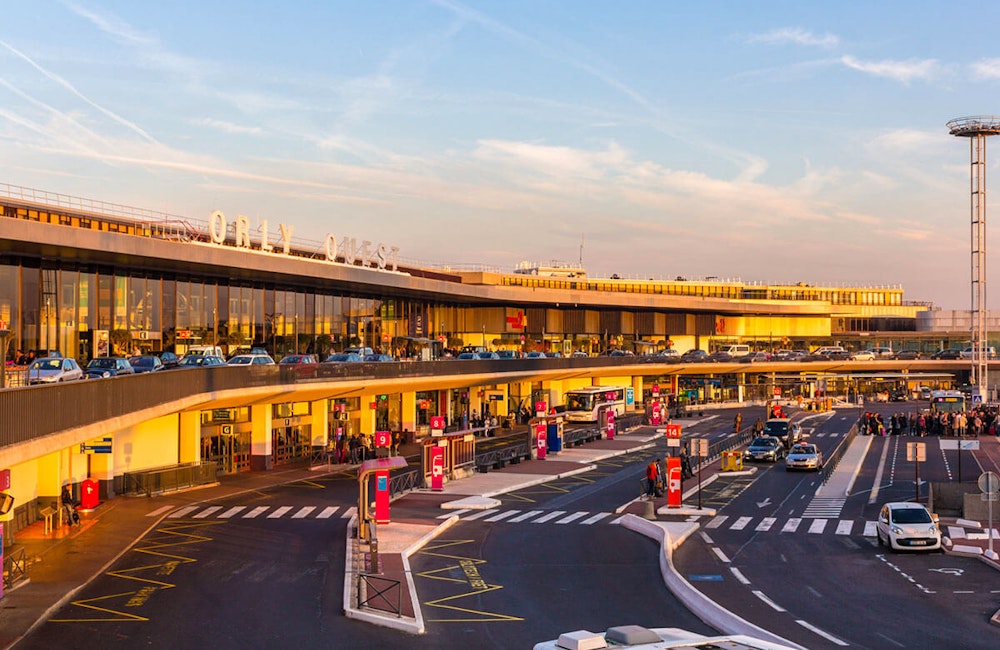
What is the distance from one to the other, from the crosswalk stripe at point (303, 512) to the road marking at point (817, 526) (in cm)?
1912

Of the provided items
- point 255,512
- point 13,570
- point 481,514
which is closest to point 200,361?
point 255,512

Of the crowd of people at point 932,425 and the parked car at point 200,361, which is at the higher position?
the parked car at point 200,361

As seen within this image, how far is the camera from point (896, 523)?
33188 millimetres

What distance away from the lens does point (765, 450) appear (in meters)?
61.8

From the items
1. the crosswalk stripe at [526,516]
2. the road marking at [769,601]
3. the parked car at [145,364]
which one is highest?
the parked car at [145,364]

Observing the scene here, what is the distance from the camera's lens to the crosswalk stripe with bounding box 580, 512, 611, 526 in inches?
1561

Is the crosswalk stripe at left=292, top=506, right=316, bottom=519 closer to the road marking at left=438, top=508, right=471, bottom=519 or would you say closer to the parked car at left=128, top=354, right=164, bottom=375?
the road marking at left=438, top=508, right=471, bottom=519

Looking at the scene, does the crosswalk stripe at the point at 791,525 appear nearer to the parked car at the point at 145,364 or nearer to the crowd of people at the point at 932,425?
the parked car at the point at 145,364

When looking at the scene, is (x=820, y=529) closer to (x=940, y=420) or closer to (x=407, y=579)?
(x=407, y=579)

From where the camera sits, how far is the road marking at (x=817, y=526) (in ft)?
122

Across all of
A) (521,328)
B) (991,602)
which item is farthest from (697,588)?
(521,328)

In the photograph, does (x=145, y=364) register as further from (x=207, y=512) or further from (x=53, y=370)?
(x=53, y=370)

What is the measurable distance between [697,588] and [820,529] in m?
12.6

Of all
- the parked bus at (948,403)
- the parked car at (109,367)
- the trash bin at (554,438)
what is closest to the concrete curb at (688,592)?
the parked car at (109,367)
